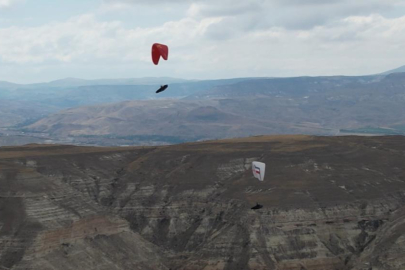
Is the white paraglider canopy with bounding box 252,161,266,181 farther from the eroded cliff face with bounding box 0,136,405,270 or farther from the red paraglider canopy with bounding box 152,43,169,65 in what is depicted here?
the red paraglider canopy with bounding box 152,43,169,65

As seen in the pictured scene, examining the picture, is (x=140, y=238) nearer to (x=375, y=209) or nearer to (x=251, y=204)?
(x=251, y=204)

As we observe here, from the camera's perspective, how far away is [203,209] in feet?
395

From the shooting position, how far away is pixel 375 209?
383ft

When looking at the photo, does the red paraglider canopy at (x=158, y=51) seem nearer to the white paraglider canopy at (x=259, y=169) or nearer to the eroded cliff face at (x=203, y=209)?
the white paraglider canopy at (x=259, y=169)

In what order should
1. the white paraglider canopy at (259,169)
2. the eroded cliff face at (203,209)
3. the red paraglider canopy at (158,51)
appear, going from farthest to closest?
the eroded cliff face at (203,209) → the white paraglider canopy at (259,169) → the red paraglider canopy at (158,51)

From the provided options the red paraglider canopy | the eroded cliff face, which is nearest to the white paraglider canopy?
the eroded cliff face

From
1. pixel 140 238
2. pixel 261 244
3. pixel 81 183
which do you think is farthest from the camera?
pixel 81 183

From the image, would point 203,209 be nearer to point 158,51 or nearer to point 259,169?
point 259,169

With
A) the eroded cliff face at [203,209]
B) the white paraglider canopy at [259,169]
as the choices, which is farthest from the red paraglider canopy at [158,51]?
the eroded cliff face at [203,209]

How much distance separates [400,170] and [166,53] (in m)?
67.7

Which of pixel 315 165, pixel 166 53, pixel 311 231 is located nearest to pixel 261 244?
pixel 311 231

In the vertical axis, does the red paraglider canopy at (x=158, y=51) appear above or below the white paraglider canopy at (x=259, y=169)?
above

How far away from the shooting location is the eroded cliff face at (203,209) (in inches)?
4090

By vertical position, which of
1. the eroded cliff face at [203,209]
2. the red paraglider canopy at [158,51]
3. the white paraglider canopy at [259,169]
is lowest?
the eroded cliff face at [203,209]
